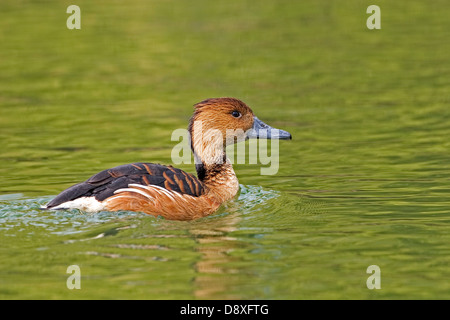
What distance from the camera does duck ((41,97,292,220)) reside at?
952 cm

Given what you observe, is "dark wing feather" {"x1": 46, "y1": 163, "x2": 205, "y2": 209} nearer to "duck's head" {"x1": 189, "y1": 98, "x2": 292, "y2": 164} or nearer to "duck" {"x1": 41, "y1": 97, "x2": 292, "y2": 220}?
"duck" {"x1": 41, "y1": 97, "x2": 292, "y2": 220}

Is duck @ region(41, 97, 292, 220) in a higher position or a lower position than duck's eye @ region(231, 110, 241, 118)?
lower

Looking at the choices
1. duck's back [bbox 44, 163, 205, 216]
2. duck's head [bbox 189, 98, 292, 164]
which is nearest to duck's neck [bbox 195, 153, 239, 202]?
duck's head [bbox 189, 98, 292, 164]

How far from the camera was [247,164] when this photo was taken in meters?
13.4

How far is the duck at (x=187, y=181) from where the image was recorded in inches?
375

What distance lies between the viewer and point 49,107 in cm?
1683

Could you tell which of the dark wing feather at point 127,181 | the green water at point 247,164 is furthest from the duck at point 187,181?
the green water at point 247,164

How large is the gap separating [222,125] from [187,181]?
1.09 m

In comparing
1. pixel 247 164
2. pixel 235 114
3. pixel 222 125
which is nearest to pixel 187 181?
pixel 222 125

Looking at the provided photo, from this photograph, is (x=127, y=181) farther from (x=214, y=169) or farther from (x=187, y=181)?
(x=214, y=169)

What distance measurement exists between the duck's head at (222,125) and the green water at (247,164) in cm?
77

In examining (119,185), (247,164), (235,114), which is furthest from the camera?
(247,164)
